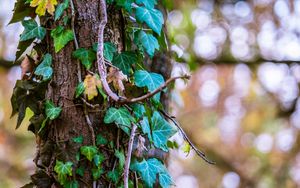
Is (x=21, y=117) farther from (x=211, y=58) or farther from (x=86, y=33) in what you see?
(x=211, y=58)

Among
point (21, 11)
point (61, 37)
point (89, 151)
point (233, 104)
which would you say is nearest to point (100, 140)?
point (89, 151)

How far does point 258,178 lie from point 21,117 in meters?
3.60

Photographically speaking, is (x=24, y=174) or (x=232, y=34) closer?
(x=232, y=34)

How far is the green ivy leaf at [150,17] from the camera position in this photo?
1.22 m

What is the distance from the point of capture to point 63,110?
1166 millimetres

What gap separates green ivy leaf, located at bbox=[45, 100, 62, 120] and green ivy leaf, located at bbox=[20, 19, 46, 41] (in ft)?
0.56

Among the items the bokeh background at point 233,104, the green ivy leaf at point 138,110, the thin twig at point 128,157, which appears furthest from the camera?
the bokeh background at point 233,104

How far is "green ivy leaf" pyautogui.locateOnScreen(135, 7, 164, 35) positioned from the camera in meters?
1.22

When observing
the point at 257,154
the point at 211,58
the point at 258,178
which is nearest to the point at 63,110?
the point at 211,58

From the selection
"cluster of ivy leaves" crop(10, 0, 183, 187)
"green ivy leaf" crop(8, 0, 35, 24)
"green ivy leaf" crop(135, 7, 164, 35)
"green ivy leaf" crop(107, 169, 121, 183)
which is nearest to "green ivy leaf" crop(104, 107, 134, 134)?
"cluster of ivy leaves" crop(10, 0, 183, 187)

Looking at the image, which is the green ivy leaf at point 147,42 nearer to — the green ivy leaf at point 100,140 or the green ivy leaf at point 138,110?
the green ivy leaf at point 138,110

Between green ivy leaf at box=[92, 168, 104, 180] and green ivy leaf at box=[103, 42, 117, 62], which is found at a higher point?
green ivy leaf at box=[103, 42, 117, 62]

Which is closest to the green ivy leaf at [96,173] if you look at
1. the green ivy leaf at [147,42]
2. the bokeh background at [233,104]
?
the green ivy leaf at [147,42]

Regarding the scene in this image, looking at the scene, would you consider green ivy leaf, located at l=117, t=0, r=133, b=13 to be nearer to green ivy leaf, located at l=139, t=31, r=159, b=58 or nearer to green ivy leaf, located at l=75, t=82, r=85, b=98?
green ivy leaf, located at l=139, t=31, r=159, b=58
